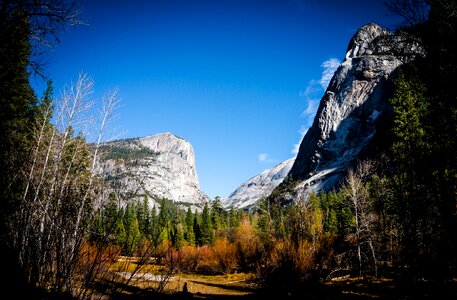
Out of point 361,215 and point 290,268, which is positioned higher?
point 361,215

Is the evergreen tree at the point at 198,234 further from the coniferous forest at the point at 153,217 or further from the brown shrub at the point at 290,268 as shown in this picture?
the brown shrub at the point at 290,268

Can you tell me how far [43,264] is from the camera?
282cm

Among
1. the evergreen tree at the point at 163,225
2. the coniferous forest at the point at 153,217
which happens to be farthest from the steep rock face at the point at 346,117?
the coniferous forest at the point at 153,217

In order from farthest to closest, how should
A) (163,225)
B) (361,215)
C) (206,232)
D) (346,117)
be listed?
(346,117) < (206,232) < (361,215) < (163,225)

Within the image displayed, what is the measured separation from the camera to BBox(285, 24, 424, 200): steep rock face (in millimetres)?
117125

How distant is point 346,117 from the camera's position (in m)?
134

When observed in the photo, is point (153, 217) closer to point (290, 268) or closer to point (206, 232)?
point (290, 268)

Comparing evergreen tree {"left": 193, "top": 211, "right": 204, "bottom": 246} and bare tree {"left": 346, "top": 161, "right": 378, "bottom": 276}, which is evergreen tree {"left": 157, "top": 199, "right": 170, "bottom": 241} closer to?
evergreen tree {"left": 193, "top": 211, "right": 204, "bottom": 246}

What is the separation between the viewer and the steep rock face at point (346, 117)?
11712cm

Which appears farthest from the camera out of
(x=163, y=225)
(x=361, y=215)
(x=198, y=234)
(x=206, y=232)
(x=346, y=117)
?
(x=346, y=117)

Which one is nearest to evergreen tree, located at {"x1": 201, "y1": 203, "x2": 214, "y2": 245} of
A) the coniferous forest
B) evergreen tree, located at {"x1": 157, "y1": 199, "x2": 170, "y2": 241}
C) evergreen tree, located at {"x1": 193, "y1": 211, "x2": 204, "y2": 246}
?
evergreen tree, located at {"x1": 193, "y1": 211, "x2": 204, "y2": 246}

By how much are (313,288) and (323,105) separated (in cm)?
15014

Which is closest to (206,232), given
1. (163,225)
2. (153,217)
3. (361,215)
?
(361,215)

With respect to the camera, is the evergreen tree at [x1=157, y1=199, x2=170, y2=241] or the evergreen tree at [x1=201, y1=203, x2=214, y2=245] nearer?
the evergreen tree at [x1=157, y1=199, x2=170, y2=241]
